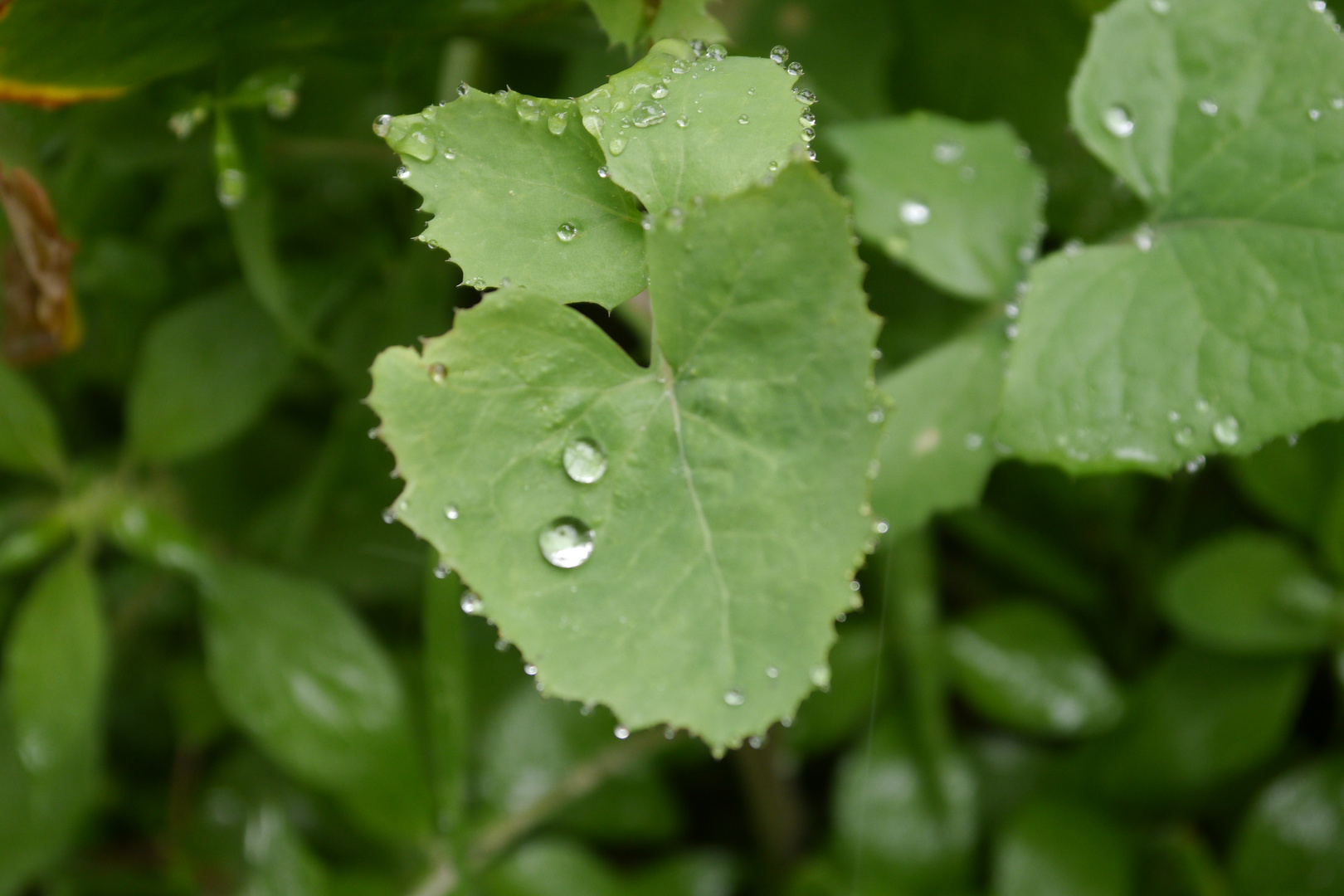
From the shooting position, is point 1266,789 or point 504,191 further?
point 1266,789

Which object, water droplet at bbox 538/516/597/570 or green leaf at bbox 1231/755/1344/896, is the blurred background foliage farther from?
water droplet at bbox 538/516/597/570

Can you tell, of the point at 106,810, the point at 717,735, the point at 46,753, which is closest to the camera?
the point at 717,735

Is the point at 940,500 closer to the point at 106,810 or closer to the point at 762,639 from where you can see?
the point at 762,639

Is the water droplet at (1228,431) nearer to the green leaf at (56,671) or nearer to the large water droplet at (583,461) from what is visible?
the large water droplet at (583,461)

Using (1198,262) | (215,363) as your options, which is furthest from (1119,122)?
(215,363)

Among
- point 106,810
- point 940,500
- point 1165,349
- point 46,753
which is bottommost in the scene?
point 106,810

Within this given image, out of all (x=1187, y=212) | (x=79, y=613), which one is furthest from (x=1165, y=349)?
(x=79, y=613)

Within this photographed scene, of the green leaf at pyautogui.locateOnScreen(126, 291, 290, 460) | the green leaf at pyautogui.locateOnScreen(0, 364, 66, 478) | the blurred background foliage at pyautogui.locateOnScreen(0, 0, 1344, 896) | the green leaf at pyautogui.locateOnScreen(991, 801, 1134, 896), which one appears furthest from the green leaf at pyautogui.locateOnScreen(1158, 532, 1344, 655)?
the green leaf at pyautogui.locateOnScreen(0, 364, 66, 478)
